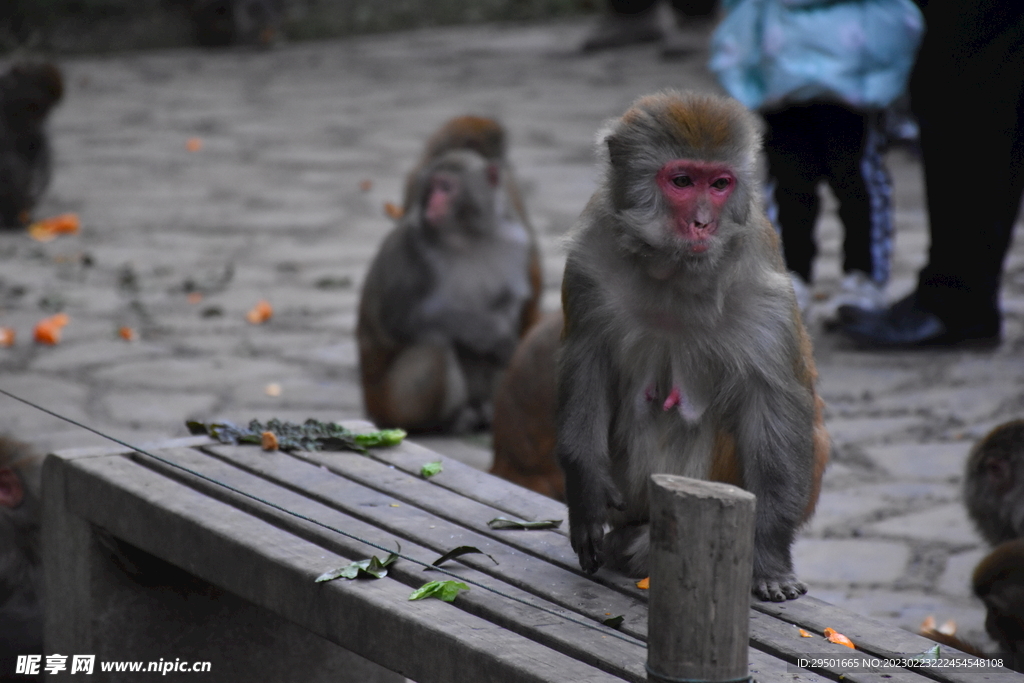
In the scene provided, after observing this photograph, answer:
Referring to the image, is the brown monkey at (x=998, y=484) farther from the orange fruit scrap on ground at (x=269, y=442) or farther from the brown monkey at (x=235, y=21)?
the brown monkey at (x=235, y=21)

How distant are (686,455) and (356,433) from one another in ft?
3.24

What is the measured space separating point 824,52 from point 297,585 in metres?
3.71

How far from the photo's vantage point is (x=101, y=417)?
5168 mm

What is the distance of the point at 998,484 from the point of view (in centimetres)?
376

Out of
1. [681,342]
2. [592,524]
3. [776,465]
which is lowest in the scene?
[592,524]

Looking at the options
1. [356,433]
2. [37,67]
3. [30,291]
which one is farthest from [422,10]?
[356,433]

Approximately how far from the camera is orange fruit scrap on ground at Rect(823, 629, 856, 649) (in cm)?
235

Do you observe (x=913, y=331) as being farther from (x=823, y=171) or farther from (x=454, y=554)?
(x=454, y=554)

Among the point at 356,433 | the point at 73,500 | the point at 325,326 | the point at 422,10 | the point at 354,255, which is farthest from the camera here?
the point at 422,10

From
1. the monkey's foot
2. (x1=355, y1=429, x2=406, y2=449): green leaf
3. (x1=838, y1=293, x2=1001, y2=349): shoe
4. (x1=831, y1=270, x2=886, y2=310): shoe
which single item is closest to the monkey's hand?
the monkey's foot

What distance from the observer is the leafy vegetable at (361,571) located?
254 cm

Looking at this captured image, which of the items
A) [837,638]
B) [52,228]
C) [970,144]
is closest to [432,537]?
[837,638]

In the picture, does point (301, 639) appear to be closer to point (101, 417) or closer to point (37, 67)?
point (101, 417)

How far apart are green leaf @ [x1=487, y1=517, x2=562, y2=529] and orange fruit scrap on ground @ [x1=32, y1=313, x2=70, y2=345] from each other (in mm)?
3807
